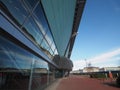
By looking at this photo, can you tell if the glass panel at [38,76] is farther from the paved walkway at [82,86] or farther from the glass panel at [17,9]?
the glass panel at [17,9]

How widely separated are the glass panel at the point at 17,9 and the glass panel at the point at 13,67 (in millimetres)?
1022

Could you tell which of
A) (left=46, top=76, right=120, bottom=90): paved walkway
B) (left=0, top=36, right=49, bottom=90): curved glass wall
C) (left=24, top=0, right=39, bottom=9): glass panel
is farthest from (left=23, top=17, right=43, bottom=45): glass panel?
(left=46, top=76, right=120, bottom=90): paved walkway

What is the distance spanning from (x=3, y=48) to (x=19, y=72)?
71.4 inches

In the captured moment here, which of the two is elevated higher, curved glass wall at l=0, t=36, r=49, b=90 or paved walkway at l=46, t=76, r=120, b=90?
curved glass wall at l=0, t=36, r=49, b=90

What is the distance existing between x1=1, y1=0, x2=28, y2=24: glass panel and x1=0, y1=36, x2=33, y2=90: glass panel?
1022 mm

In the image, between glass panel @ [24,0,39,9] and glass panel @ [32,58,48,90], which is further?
glass panel @ [32,58,48,90]

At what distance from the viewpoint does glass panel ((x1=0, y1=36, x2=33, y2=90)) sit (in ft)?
12.5

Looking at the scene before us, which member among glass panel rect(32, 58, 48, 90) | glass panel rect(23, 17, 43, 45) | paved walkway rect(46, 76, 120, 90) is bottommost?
paved walkway rect(46, 76, 120, 90)

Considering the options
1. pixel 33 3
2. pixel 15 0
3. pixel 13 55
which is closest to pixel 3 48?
pixel 13 55

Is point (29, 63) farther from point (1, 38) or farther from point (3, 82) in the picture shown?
point (1, 38)

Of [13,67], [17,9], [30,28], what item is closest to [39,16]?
[30,28]

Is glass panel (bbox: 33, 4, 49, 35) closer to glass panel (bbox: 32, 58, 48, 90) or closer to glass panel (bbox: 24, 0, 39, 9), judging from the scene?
glass panel (bbox: 24, 0, 39, 9)

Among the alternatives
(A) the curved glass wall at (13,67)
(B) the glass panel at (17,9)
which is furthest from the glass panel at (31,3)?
(A) the curved glass wall at (13,67)

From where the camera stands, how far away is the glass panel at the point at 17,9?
385 cm
